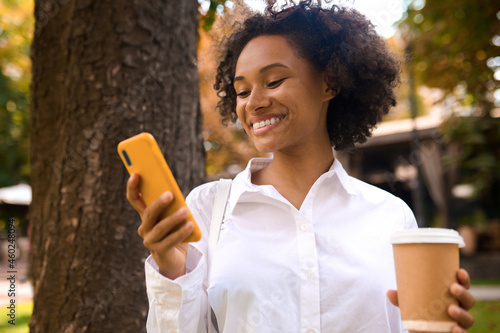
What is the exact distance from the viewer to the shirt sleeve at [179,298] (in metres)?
1.50

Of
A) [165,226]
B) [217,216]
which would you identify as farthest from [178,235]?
[217,216]

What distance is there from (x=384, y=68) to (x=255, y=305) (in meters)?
1.33

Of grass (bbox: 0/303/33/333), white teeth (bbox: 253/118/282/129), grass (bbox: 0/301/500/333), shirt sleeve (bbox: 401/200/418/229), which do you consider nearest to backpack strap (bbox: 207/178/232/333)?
white teeth (bbox: 253/118/282/129)

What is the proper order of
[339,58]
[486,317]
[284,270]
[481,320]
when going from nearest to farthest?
[284,270]
[339,58]
[481,320]
[486,317]

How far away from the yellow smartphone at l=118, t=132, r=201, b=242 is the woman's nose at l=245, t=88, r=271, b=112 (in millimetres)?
584

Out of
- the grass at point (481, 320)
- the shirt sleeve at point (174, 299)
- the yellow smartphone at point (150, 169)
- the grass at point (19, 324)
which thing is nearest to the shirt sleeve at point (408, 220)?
the shirt sleeve at point (174, 299)

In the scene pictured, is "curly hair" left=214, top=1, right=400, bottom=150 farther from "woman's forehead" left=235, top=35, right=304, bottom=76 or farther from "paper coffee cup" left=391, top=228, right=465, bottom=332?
"paper coffee cup" left=391, top=228, right=465, bottom=332

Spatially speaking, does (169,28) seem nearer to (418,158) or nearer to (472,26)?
(472,26)

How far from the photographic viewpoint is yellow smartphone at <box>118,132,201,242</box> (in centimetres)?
134

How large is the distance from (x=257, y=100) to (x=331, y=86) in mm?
448

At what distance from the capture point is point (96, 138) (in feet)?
7.60

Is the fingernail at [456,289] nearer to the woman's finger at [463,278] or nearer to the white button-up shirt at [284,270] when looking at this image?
the woman's finger at [463,278]

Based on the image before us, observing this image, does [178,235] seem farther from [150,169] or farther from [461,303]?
[461,303]

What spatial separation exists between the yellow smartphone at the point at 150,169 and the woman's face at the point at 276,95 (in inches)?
23.2
